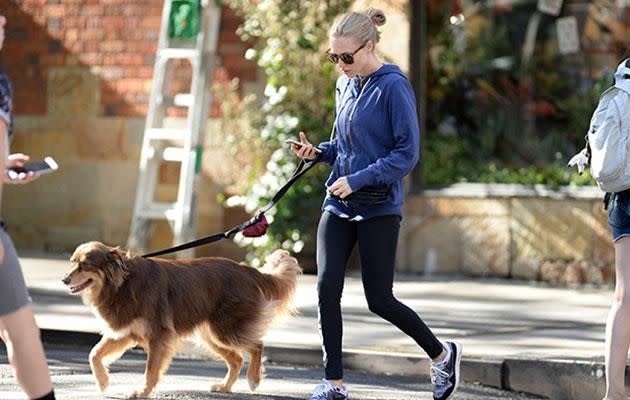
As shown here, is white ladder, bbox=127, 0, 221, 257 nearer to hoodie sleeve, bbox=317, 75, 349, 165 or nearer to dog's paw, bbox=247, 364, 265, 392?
dog's paw, bbox=247, 364, 265, 392

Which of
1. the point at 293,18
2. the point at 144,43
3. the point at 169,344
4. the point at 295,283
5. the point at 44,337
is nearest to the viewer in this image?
the point at 169,344

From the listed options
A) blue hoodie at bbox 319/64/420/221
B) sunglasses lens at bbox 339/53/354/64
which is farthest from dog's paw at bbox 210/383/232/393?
sunglasses lens at bbox 339/53/354/64

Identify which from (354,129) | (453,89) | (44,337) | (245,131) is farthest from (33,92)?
(354,129)

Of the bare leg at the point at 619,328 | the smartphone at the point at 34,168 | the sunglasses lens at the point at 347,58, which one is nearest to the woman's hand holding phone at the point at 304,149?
the sunglasses lens at the point at 347,58

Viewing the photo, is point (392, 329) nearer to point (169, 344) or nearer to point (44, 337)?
point (44, 337)

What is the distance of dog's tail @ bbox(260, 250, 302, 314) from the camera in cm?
787

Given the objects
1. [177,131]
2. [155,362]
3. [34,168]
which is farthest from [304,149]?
[177,131]

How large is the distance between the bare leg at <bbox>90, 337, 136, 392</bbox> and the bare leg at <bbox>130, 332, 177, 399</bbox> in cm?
16

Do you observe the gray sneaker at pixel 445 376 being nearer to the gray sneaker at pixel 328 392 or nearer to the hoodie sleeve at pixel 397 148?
the gray sneaker at pixel 328 392

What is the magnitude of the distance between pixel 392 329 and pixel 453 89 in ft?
12.9

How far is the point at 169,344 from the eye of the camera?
7.36 meters

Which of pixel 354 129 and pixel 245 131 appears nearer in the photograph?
pixel 354 129

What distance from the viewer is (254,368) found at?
777 centimetres

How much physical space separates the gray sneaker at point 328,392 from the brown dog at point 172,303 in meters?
0.77
